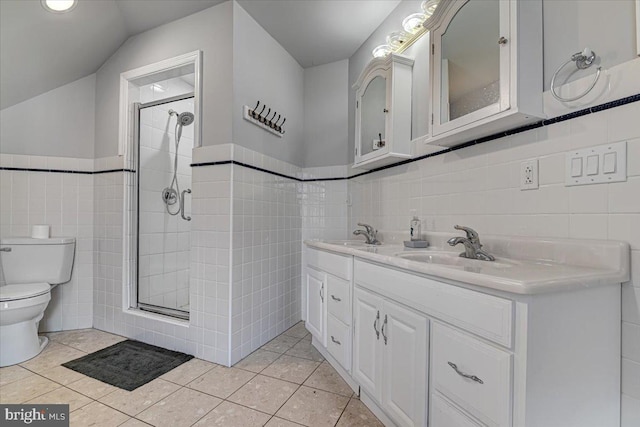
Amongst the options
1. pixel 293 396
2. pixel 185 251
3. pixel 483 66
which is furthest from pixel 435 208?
pixel 185 251

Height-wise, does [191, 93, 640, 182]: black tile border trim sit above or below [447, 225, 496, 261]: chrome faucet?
above

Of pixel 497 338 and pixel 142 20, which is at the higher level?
pixel 142 20

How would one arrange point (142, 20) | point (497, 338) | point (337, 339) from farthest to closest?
point (142, 20)
point (337, 339)
point (497, 338)

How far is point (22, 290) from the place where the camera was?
1.99 meters

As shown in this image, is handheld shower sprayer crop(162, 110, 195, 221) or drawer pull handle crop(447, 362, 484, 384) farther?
handheld shower sprayer crop(162, 110, 195, 221)

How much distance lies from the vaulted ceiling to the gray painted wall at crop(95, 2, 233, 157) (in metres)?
0.07

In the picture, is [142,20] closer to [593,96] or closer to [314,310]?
[314,310]

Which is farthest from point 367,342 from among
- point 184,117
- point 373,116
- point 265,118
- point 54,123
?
point 54,123

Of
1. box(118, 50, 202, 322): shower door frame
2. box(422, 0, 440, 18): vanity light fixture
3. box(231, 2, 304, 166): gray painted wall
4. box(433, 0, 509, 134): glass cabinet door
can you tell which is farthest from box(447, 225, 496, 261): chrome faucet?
box(118, 50, 202, 322): shower door frame

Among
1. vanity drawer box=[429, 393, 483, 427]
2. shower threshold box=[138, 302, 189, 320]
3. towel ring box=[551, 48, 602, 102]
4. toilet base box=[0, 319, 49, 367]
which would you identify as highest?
towel ring box=[551, 48, 602, 102]

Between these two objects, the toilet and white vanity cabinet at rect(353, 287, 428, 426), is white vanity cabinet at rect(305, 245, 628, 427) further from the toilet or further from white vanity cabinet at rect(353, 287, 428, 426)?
the toilet

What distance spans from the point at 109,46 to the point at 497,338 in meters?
3.23

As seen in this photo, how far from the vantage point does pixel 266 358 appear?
2062 millimetres

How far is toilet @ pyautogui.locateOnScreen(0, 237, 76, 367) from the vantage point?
188 cm
